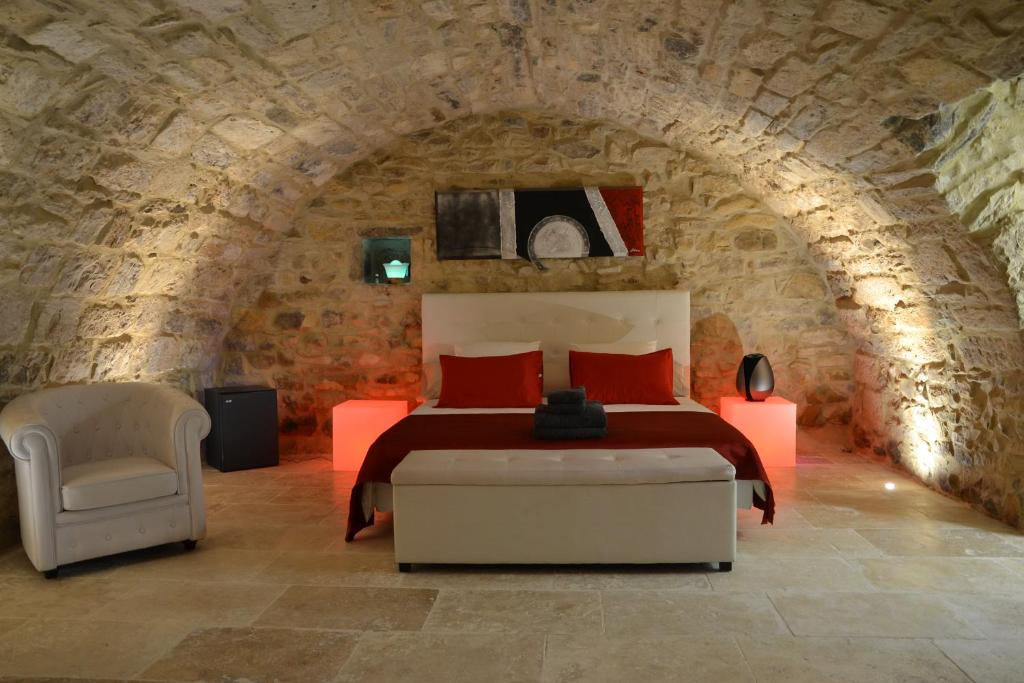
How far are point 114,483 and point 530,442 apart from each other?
6.30 feet

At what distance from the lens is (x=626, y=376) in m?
4.95

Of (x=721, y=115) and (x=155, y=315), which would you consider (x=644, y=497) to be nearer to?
(x=721, y=115)

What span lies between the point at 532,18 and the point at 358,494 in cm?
249

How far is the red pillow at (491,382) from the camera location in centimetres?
486

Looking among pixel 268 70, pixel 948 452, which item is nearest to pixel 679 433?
pixel 948 452

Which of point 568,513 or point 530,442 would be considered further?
point 530,442

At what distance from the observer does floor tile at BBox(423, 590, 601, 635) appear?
2.72 metres

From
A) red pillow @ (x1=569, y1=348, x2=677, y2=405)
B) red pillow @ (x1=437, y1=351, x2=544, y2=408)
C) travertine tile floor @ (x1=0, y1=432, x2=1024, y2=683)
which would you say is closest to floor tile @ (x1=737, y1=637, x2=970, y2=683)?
travertine tile floor @ (x1=0, y1=432, x2=1024, y2=683)

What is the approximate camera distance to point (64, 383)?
162 inches

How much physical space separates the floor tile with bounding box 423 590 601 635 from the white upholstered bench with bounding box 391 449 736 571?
0.78ft

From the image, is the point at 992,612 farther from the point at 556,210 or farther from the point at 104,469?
the point at 104,469

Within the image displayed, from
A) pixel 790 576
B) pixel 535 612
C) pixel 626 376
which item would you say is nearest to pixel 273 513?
pixel 535 612

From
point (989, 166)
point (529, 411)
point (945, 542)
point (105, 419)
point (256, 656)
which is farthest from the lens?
point (529, 411)

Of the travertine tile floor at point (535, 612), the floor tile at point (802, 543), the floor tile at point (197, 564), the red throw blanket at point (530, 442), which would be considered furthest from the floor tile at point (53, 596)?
the floor tile at point (802, 543)
